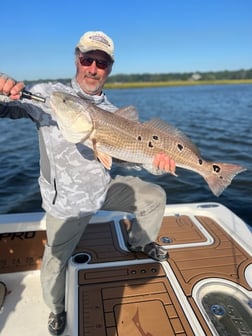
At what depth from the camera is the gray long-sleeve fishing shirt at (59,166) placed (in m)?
3.17

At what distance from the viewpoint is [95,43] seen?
3285 millimetres

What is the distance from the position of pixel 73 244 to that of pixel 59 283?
0.45 m

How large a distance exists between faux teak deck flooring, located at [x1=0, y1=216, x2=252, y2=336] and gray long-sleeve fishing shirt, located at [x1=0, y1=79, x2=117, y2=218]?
39.5 inches

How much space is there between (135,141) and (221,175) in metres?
0.94

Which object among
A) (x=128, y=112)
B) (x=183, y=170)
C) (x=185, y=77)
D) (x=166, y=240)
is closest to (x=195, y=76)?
(x=185, y=77)

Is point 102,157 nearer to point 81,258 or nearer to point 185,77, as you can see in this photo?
point 81,258

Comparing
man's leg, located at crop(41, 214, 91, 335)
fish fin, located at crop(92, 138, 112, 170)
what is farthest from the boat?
fish fin, located at crop(92, 138, 112, 170)

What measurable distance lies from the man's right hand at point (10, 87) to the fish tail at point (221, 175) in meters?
1.98

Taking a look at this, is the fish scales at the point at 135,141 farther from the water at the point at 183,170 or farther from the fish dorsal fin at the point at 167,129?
the water at the point at 183,170

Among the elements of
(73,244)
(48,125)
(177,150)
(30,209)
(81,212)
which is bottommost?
(30,209)

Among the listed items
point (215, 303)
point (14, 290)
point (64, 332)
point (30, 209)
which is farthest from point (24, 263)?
point (30, 209)

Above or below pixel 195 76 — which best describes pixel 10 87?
below

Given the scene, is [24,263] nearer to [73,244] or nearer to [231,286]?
[73,244]

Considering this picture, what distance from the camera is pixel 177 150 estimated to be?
3.20 metres
